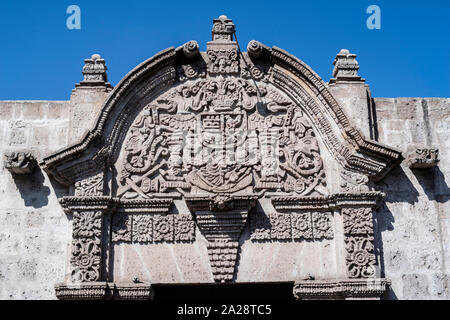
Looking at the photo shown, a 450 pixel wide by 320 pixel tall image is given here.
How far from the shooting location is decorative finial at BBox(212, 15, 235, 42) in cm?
856

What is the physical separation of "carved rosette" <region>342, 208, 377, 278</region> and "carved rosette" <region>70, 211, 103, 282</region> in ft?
9.66

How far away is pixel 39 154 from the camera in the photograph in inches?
324

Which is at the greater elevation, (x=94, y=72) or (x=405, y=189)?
(x=94, y=72)

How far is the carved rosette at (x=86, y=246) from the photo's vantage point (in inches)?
297

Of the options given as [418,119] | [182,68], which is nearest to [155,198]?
[182,68]

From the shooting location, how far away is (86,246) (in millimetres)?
7648

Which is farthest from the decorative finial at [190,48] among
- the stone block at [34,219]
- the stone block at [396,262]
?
the stone block at [396,262]

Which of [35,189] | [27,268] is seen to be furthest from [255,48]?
[27,268]

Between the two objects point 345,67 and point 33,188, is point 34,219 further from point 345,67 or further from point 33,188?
point 345,67

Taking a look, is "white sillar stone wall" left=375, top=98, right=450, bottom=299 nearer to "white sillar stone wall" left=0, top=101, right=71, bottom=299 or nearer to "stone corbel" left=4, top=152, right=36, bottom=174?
"white sillar stone wall" left=0, top=101, right=71, bottom=299

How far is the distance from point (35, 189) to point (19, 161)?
0.41m
